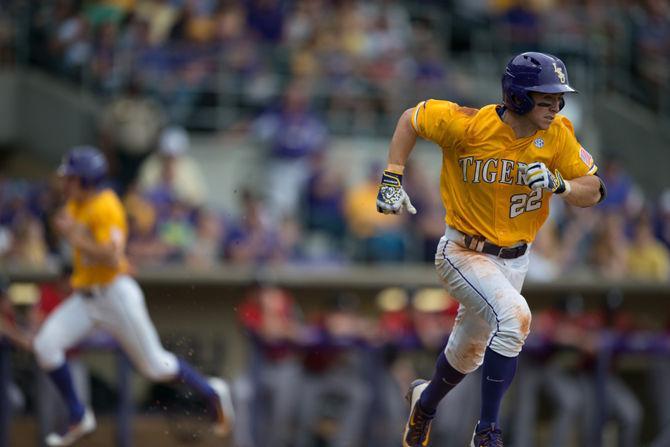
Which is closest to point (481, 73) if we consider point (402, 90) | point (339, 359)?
point (402, 90)

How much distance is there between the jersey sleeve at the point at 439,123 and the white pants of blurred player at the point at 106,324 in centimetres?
379

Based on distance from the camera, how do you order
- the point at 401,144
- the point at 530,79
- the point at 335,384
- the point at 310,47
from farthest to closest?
the point at 310,47 → the point at 335,384 → the point at 401,144 → the point at 530,79

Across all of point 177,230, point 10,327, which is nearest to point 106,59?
point 177,230

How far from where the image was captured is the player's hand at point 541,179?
8273 mm

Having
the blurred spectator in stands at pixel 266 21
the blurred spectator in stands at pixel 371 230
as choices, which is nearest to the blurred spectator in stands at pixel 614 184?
the blurred spectator in stands at pixel 371 230

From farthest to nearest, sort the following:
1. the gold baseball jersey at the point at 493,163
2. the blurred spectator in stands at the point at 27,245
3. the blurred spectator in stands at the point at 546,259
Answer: the blurred spectator in stands at the point at 546,259, the blurred spectator in stands at the point at 27,245, the gold baseball jersey at the point at 493,163

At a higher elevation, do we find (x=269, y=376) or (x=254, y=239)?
(x=254, y=239)

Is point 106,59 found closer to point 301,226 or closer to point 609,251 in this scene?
point 301,226

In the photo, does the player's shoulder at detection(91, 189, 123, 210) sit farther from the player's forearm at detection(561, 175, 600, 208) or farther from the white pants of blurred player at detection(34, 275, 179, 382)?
the player's forearm at detection(561, 175, 600, 208)

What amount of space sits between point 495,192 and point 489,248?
38cm

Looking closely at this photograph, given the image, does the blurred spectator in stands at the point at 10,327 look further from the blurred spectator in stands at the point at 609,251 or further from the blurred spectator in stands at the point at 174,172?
the blurred spectator in stands at the point at 609,251

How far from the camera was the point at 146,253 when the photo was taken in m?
14.8

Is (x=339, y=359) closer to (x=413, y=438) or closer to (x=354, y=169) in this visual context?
(x=354, y=169)

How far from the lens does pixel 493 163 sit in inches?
346
